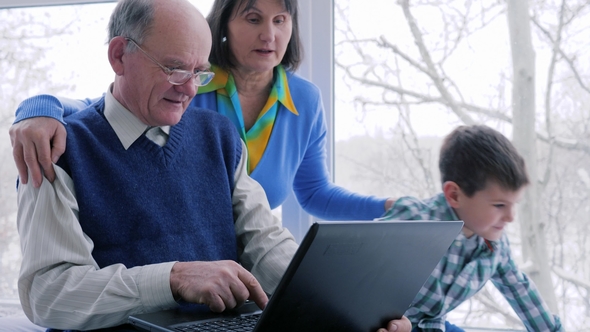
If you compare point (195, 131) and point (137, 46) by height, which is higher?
point (137, 46)

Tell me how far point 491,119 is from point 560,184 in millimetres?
298

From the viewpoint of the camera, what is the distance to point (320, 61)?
2203mm

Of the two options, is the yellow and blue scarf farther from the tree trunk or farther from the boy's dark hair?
the tree trunk

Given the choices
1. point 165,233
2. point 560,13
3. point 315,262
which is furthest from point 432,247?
point 560,13

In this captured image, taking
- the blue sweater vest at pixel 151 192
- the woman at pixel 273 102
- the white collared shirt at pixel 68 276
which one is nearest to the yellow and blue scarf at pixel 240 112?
the woman at pixel 273 102

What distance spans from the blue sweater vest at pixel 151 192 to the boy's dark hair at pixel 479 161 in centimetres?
70

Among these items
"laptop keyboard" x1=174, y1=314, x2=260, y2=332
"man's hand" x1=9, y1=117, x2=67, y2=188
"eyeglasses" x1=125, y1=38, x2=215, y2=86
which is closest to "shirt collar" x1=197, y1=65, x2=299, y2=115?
"eyeglasses" x1=125, y1=38, x2=215, y2=86

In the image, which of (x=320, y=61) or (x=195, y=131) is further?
(x=320, y=61)

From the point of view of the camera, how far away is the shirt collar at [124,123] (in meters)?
1.37

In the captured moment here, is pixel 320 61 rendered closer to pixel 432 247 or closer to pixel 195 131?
pixel 195 131

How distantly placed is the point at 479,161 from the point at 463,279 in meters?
0.33

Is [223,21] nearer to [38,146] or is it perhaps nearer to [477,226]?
[38,146]

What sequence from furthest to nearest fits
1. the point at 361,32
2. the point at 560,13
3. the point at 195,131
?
the point at 361,32
the point at 560,13
the point at 195,131

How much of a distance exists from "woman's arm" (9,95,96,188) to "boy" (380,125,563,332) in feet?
3.00
